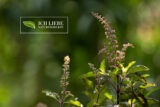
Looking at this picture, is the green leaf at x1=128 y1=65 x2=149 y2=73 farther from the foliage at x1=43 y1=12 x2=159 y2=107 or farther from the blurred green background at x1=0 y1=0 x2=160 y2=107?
the blurred green background at x1=0 y1=0 x2=160 y2=107

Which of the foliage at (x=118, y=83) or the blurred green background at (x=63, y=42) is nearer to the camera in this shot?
the foliage at (x=118, y=83)

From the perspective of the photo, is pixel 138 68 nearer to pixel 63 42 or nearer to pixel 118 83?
pixel 118 83

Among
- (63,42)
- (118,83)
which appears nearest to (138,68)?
(118,83)

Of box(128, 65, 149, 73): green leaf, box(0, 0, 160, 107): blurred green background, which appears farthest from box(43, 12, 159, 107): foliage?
box(0, 0, 160, 107): blurred green background

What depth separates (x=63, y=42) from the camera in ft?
7.47

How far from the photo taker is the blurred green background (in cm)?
207

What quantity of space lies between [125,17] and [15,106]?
1.09 meters

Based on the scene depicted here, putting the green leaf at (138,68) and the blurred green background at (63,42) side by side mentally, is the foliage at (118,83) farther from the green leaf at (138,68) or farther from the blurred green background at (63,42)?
the blurred green background at (63,42)

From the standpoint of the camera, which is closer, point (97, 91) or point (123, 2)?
point (97, 91)

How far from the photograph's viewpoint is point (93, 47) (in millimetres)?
2203

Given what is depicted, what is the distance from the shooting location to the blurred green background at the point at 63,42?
207 centimetres

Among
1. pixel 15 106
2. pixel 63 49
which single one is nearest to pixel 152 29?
pixel 63 49

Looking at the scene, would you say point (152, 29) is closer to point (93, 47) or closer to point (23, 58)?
point (93, 47)

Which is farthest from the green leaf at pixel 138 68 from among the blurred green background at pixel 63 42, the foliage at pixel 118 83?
the blurred green background at pixel 63 42
